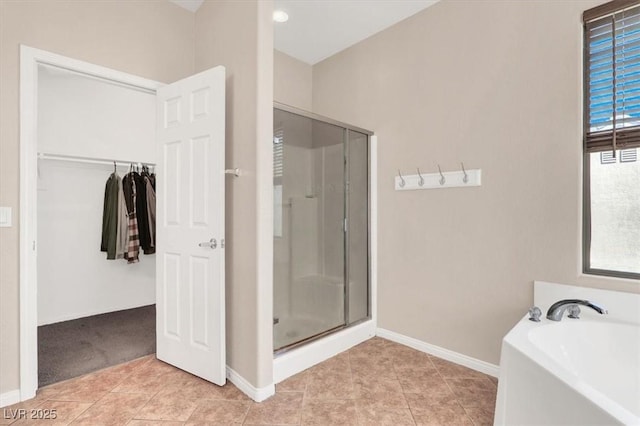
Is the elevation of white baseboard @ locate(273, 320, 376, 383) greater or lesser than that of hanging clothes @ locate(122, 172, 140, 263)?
lesser

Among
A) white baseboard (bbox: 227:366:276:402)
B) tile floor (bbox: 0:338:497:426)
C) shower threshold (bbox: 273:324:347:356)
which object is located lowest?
tile floor (bbox: 0:338:497:426)

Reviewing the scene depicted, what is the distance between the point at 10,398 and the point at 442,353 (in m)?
2.79

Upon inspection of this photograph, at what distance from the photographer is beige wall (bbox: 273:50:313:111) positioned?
3.30m

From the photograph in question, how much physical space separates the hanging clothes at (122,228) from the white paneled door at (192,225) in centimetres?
147

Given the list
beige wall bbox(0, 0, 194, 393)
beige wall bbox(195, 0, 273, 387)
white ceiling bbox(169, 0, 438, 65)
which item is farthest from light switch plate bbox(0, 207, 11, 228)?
white ceiling bbox(169, 0, 438, 65)

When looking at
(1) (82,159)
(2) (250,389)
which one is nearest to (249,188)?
(2) (250,389)

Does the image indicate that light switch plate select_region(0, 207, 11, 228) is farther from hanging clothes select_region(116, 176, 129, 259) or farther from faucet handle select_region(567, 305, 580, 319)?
faucet handle select_region(567, 305, 580, 319)

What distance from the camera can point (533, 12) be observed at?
208 cm

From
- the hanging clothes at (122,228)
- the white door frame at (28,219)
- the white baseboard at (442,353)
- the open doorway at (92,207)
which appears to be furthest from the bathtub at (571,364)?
the hanging clothes at (122,228)

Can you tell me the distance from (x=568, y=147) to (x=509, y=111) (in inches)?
17.0

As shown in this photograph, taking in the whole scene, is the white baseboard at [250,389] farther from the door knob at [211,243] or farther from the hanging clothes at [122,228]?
the hanging clothes at [122,228]

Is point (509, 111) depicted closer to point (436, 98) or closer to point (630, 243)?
point (436, 98)

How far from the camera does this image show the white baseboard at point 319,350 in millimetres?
2188

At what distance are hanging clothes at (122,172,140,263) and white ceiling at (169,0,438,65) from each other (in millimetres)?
1987
